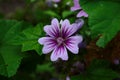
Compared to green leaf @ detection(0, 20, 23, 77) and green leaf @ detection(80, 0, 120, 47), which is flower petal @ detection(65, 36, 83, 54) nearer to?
green leaf @ detection(80, 0, 120, 47)

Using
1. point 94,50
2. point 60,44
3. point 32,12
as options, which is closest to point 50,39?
point 60,44

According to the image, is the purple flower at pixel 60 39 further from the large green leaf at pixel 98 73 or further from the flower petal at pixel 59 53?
the large green leaf at pixel 98 73

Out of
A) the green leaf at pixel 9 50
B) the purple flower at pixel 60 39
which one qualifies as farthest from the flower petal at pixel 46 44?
the green leaf at pixel 9 50

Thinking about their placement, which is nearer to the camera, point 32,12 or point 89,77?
point 89,77

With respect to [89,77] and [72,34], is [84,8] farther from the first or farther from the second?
[89,77]

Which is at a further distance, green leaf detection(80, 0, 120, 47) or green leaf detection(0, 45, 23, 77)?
green leaf detection(0, 45, 23, 77)

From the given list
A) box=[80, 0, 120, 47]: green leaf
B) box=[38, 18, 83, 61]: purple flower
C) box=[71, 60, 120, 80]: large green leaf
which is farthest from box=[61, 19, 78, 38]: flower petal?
box=[71, 60, 120, 80]: large green leaf

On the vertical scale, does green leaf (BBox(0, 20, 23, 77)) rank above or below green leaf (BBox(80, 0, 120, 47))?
below
